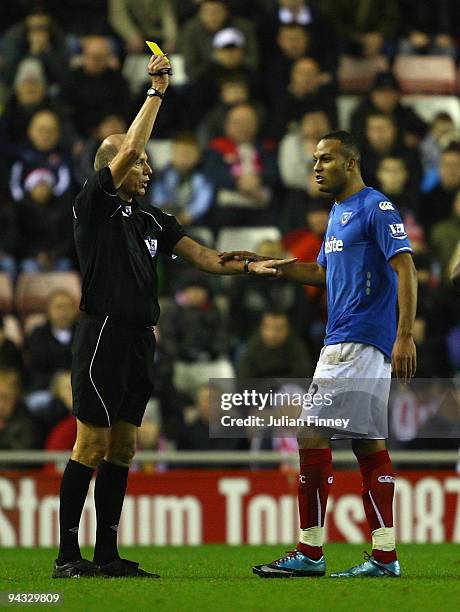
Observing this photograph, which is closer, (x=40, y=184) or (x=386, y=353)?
(x=386, y=353)

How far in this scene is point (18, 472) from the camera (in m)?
11.0

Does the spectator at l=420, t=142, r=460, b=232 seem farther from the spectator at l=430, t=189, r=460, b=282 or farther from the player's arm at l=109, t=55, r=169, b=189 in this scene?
the player's arm at l=109, t=55, r=169, b=189

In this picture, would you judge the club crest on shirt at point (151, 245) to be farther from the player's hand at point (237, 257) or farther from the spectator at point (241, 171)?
the spectator at point (241, 171)

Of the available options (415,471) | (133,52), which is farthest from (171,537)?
(133,52)

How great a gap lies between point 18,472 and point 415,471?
3.13m

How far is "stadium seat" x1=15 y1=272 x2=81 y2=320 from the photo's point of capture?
519 inches

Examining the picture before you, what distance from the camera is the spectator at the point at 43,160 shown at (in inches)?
528

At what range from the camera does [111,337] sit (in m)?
7.02

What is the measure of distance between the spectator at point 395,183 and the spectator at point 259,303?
56.0 inches

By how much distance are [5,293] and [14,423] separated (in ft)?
5.88

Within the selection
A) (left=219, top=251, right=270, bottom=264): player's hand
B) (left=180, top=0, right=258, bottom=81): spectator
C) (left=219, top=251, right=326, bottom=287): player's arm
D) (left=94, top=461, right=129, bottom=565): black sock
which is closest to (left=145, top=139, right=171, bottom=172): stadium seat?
(left=180, top=0, right=258, bottom=81): spectator

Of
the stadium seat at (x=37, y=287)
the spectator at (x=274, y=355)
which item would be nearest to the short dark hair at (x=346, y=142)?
the spectator at (x=274, y=355)

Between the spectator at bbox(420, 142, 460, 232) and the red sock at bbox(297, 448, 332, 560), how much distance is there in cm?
764

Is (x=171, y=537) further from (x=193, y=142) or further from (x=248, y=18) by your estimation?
(x=248, y=18)
